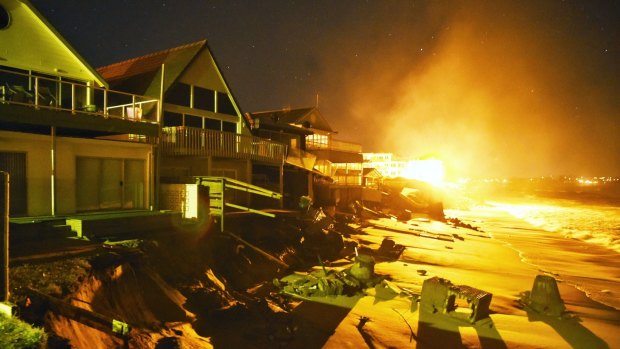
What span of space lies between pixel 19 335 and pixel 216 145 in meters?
14.2

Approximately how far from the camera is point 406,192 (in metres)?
42.5

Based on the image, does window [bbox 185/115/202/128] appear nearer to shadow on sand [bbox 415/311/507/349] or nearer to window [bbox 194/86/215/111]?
window [bbox 194/86/215/111]

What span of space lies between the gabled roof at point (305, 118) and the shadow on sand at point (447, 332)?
1050 inches

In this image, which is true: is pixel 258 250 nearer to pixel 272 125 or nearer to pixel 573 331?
pixel 573 331

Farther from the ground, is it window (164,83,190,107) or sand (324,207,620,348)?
window (164,83,190,107)

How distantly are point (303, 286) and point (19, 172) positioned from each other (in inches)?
393

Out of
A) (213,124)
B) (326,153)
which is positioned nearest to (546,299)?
(213,124)

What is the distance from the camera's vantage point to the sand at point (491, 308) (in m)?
8.78

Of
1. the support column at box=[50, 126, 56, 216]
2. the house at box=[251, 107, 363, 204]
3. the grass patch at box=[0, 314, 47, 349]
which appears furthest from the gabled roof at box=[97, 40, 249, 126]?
the grass patch at box=[0, 314, 47, 349]

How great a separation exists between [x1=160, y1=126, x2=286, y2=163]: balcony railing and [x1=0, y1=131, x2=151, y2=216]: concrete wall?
2.92 m

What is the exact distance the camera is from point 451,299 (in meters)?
10.0

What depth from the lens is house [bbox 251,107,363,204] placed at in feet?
98.6

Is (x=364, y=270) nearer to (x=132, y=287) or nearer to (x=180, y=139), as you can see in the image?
(x=132, y=287)

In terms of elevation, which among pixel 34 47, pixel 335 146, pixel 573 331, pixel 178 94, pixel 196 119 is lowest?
pixel 573 331
